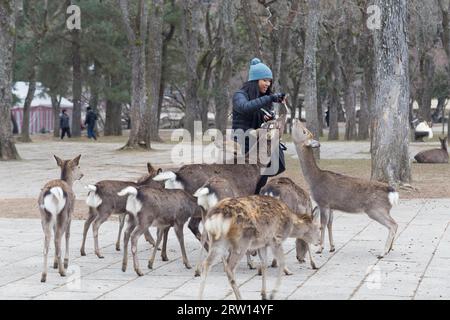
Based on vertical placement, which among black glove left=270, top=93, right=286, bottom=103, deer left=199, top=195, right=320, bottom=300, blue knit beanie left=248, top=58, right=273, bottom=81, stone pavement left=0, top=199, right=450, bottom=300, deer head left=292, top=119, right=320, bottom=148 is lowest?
stone pavement left=0, top=199, right=450, bottom=300

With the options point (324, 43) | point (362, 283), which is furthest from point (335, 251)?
point (324, 43)

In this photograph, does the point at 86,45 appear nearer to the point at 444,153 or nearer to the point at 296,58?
the point at 296,58

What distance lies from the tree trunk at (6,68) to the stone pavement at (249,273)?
14317mm

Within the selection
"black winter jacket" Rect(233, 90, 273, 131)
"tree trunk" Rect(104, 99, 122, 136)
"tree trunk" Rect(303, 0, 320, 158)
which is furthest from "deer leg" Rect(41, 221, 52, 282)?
"tree trunk" Rect(104, 99, 122, 136)

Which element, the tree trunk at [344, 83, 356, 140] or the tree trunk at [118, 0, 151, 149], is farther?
the tree trunk at [344, 83, 356, 140]

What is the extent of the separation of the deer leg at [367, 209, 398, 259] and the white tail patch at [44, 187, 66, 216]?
3568mm

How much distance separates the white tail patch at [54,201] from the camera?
29.8ft

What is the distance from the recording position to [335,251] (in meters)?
10.7

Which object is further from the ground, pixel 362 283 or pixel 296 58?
pixel 296 58

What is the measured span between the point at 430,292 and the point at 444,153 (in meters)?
17.1

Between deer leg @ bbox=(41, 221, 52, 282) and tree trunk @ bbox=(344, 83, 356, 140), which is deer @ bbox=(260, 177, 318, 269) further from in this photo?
tree trunk @ bbox=(344, 83, 356, 140)

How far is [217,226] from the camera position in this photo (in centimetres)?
788

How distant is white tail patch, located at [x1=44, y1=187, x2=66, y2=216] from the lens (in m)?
9.09

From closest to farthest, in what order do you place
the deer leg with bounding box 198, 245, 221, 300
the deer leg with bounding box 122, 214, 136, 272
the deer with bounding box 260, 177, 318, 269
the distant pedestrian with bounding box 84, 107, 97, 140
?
the deer leg with bounding box 198, 245, 221, 300 < the deer leg with bounding box 122, 214, 136, 272 < the deer with bounding box 260, 177, 318, 269 < the distant pedestrian with bounding box 84, 107, 97, 140
